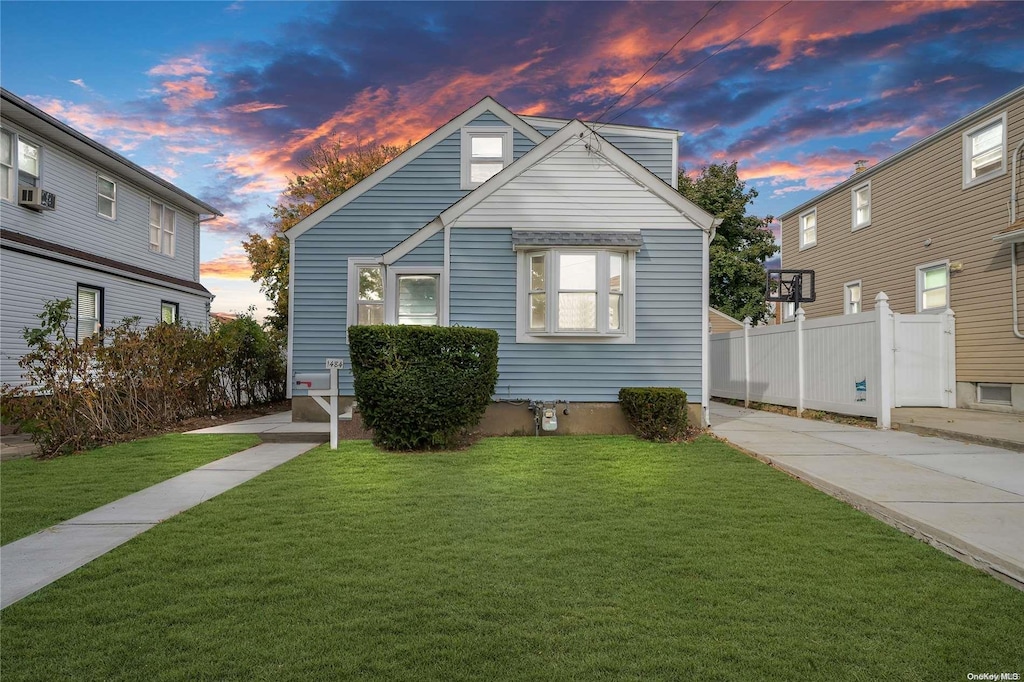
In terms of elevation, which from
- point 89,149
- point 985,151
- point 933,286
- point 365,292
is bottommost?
point 365,292

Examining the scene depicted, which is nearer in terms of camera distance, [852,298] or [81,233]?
[81,233]

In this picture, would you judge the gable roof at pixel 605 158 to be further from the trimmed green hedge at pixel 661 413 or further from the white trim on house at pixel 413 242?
the trimmed green hedge at pixel 661 413

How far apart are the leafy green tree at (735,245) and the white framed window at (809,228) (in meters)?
7.37

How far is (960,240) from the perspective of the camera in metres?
13.6

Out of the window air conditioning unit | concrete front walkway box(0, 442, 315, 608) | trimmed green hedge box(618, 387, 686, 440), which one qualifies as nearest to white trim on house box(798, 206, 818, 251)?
trimmed green hedge box(618, 387, 686, 440)

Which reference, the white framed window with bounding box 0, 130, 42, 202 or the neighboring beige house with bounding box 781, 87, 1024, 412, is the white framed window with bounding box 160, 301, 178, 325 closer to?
the white framed window with bounding box 0, 130, 42, 202

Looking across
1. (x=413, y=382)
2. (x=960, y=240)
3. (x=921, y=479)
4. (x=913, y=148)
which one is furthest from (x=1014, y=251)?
(x=413, y=382)

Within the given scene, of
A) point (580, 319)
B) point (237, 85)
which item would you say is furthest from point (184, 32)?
point (580, 319)

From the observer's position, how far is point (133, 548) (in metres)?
4.18

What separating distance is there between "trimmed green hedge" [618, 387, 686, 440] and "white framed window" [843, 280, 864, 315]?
454 inches

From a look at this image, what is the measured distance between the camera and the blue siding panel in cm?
994

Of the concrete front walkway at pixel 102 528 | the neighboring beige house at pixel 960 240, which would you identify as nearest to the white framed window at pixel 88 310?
the concrete front walkway at pixel 102 528

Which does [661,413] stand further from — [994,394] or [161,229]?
[161,229]

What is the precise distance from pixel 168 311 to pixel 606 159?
14.9m
